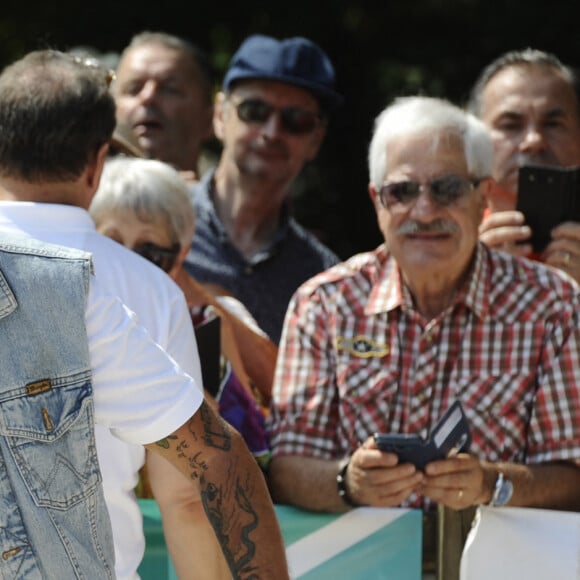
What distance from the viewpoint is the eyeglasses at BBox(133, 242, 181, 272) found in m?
3.62

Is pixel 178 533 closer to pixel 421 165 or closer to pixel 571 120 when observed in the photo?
pixel 421 165

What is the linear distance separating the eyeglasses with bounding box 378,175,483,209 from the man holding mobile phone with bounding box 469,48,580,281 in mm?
538

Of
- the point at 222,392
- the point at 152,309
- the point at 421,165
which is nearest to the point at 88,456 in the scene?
the point at 152,309

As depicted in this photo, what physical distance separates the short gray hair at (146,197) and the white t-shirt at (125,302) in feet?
2.76

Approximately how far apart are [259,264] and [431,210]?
4.02ft

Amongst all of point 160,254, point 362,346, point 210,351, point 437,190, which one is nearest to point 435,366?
point 362,346

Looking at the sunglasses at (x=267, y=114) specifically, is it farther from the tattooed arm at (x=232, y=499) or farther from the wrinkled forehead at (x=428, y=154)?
the tattooed arm at (x=232, y=499)

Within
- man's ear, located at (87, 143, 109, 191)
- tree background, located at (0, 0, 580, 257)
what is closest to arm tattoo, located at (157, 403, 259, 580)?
man's ear, located at (87, 143, 109, 191)

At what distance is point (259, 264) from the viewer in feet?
15.4

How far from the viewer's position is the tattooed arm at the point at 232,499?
2.26 metres

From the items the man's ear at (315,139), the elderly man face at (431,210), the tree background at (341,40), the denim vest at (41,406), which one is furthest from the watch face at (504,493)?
the tree background at (341,40)

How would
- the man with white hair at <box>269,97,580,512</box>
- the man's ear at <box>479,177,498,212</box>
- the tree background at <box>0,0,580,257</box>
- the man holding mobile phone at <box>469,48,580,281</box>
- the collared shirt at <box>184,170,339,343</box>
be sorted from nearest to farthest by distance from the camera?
the man with white hair at <box>269,97,580,512</box> → the man's ear at <box>479,177,498,212</box> → the man holding mobile phone at <box>469,48,580,281</box> → the collared shirt at <box>184,170,339,343</box> → the tree background at <box>0,0,580,257</box>

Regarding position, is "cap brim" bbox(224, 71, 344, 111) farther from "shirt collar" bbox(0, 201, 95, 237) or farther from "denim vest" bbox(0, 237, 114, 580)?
"denim vest" bbox(0, 237, 114, 580)

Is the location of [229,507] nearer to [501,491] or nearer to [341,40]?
[501,491]
